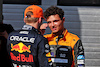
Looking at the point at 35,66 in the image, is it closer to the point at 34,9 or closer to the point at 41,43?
the point at 41,43

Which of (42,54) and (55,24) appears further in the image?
(55,24)

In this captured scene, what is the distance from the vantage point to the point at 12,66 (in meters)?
2.87

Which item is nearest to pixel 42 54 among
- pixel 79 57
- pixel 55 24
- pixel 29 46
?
pixel 29 46

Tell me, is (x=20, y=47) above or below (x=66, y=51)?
above

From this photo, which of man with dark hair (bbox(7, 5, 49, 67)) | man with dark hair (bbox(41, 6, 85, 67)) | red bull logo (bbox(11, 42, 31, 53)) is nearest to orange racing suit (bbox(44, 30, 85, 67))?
man with dark hair (bbox(41, 6, 85, 67))

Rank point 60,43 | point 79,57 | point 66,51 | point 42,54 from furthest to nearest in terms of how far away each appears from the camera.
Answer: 1. point 60,43
2. point 66,51
3. point 79,57
4. point 42,54

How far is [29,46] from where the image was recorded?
2.71 metres

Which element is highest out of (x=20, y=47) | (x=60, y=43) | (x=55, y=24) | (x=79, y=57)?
(x=55, y=24)

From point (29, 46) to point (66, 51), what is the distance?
885 mm

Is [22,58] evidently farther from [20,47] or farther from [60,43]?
[60,43]

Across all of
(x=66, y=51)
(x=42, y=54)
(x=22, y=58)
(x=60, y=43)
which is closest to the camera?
(x=42, y=54)

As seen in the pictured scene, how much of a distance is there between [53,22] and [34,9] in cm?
51

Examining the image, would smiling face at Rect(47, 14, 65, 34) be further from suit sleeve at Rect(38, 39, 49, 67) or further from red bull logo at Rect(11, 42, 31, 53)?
red bull logo at Rect(11, 42, 31, 53)

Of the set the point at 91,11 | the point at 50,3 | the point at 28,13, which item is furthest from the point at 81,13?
the point at 28,13
